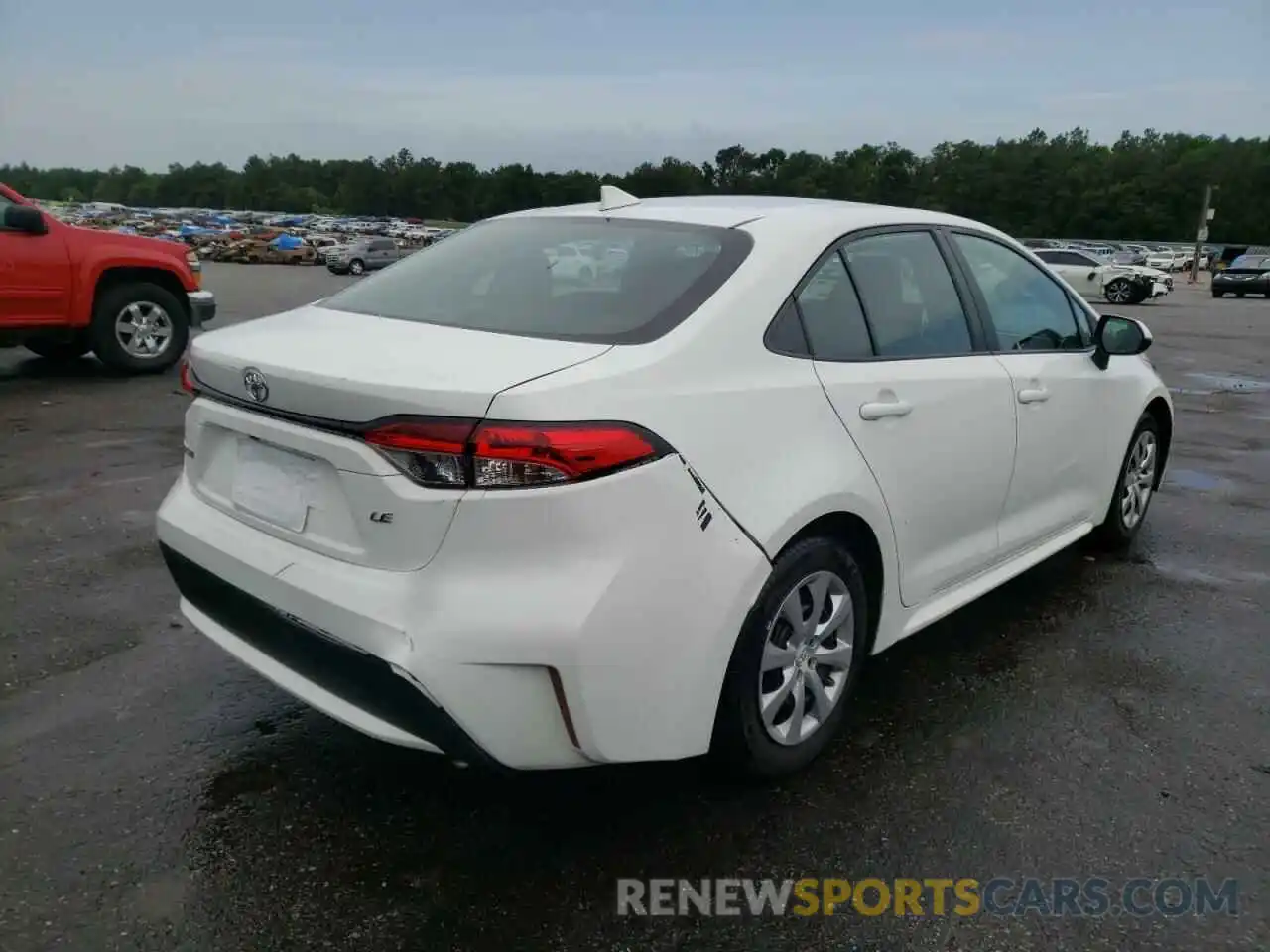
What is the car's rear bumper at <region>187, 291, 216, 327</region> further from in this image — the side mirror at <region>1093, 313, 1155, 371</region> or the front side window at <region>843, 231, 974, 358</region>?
the side mirror at <region>1093, 313, 1155, 371</region>

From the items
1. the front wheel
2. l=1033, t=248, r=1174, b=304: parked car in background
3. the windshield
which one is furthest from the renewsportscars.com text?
the windshield

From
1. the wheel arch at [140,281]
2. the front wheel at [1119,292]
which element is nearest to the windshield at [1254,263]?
the front wheel at [1119,292]

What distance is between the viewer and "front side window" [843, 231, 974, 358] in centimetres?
318

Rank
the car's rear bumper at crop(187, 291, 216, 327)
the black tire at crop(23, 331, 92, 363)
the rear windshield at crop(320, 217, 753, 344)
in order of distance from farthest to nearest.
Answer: the car's rear bumper at crop(187, 291, 216, 327) < the black tire at crop(23, 331, 92, 363) < the rear windshield at crop(320, 217, 753, 344)

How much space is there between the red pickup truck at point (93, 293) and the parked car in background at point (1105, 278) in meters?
24.6

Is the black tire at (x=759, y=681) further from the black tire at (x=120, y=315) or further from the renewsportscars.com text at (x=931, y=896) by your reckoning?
the black tire at (x=120, y=315)

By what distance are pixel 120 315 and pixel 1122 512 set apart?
8571mm

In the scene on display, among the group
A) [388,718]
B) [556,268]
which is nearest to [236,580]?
[388,718]

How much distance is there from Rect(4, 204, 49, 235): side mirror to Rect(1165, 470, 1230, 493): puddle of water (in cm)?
894

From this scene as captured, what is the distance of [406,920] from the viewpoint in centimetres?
232

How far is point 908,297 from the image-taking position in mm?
3359

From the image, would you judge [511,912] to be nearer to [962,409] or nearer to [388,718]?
[388,718]

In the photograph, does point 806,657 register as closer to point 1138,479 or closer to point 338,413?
point 338,413

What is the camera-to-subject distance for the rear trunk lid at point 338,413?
2264mm
